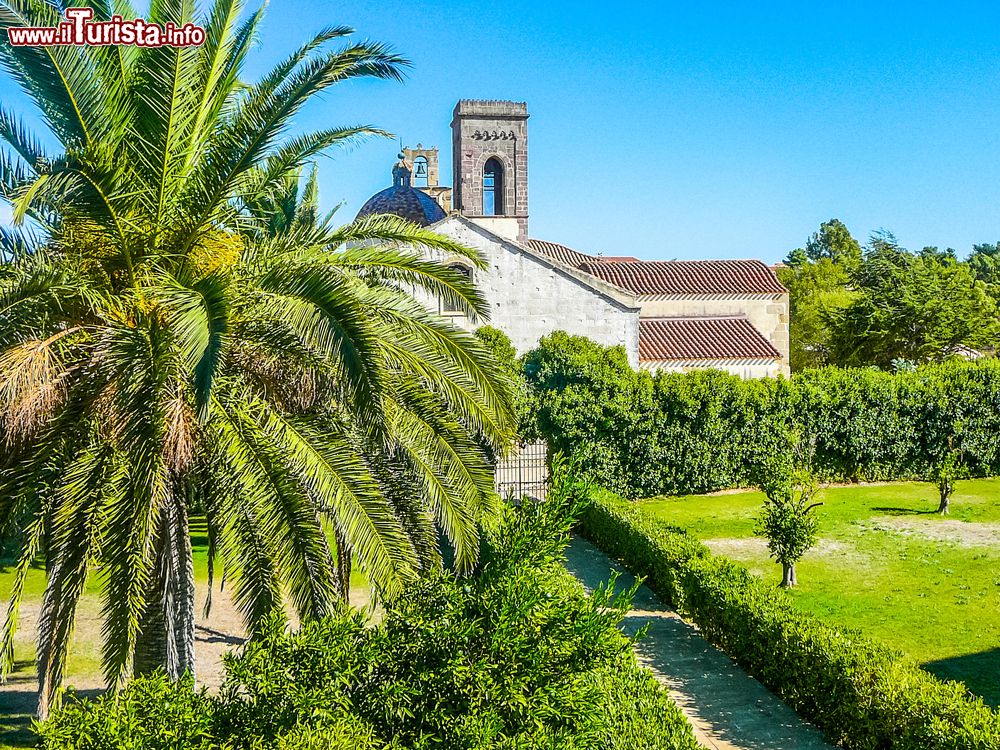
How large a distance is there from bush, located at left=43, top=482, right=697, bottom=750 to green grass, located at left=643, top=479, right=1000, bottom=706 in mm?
5926

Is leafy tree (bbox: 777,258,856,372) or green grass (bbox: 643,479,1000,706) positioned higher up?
leafy tree (bbox: 777,258,856,372)

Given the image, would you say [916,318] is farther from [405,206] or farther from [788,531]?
[788,531]

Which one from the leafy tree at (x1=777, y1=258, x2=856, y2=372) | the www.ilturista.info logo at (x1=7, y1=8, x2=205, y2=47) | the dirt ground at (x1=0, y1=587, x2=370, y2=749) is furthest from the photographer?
the leafy tree at (x1=777, y1=258, x2=856, y2=372)

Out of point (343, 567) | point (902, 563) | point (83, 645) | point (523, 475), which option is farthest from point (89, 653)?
point (902, 563)

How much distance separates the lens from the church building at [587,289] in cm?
2959

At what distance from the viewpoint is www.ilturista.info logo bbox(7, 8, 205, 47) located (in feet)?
21.9

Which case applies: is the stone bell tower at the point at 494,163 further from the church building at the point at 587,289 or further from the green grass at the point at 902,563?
the green grass at the point at 902,563

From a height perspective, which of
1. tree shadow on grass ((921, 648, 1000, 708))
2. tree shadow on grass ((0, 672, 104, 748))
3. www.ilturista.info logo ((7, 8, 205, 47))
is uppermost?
www.ilturista.info logo ((7, 8, 205, 47))

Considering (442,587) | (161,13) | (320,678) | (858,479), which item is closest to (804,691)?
(442,587)

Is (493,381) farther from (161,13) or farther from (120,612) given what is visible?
(161,13)

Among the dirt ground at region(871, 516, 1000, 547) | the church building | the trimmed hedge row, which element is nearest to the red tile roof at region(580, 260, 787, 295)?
the church building

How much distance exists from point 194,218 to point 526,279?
23058mm

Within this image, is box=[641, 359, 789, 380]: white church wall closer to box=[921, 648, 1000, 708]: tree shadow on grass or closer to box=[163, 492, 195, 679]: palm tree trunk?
box=[921, 648, 1000, 708]: tree shadow on grass

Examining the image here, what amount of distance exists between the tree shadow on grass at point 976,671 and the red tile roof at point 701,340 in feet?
66.9
